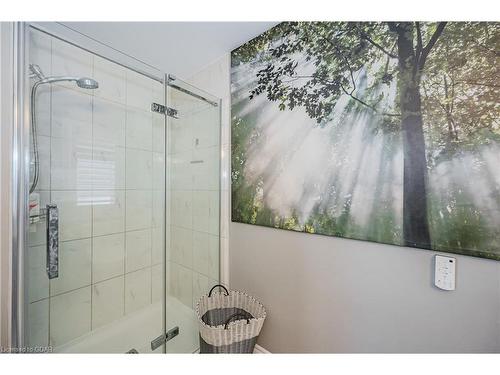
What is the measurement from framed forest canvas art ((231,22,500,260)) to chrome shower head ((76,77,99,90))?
35.7 inches

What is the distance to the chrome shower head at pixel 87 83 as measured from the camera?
1.18 m

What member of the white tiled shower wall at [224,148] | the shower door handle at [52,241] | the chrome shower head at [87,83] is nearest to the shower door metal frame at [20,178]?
the shower door handle at [52,241]

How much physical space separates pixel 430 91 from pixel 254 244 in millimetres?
1147

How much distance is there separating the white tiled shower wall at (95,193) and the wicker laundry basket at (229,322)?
0.49m

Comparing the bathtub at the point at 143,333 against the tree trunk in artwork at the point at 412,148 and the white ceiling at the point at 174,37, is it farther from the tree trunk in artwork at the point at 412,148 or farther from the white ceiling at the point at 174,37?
the white ceiling at the point at 174,37

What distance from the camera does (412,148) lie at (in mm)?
834

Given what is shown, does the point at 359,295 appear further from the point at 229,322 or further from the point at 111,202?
the point at 111,202

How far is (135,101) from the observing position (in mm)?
1408

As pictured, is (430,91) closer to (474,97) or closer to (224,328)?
(474,97)

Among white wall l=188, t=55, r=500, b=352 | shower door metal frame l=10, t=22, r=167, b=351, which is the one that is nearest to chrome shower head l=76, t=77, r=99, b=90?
shower door metal frame l=10, t=22, r=167, b=351

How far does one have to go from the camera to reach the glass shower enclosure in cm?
97

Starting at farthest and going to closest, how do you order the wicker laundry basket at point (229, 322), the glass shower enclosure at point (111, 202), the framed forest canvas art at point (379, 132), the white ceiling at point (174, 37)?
the white ceiling at point (174, 37), the wicker laundry basket at point (229, 322), the glass shower enclosure at point (111, 202), the framed forest canvas art at point (379, 132)

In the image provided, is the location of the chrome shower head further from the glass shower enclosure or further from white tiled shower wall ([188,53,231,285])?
white tiled shower wall ([188,53,231,285])
